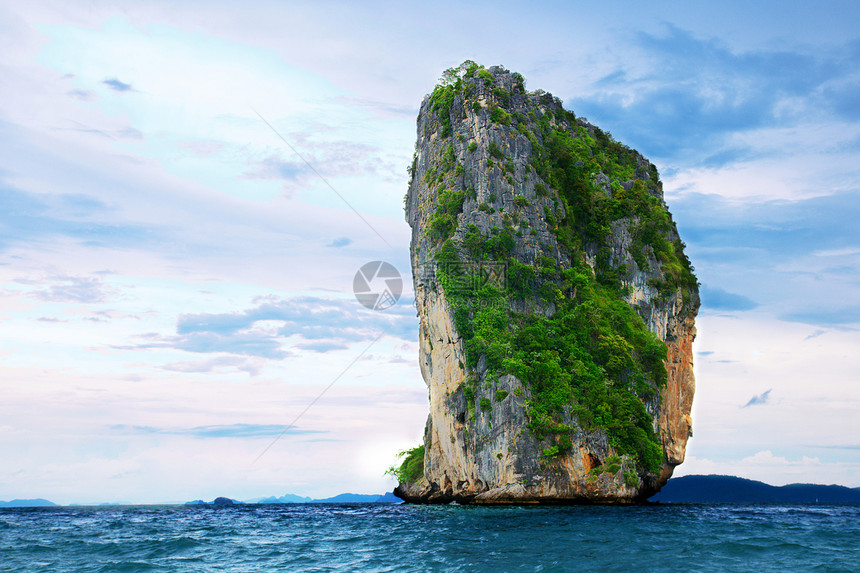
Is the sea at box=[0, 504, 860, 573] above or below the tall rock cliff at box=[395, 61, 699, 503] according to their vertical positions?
below

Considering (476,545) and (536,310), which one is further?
(536,310)

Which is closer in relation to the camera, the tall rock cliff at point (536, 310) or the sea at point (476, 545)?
the sea at point (476, 545)

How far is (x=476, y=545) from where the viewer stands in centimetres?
1912

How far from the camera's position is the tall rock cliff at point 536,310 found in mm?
34156

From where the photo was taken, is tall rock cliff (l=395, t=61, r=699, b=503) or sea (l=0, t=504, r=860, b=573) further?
tall rock cliff (l=395, t=61, r=699, b=503)

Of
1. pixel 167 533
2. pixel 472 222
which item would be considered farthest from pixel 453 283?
pixel 167 533

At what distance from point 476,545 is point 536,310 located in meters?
21.5

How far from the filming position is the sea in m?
16.8

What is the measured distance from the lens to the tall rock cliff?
34.2m

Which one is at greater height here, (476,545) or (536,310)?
(536,310)

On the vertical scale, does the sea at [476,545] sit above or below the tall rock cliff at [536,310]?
below

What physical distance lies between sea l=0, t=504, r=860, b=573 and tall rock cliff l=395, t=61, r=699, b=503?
5.71m

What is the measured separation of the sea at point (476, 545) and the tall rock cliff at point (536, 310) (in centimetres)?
571

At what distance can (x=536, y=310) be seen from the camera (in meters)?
39.1
